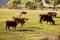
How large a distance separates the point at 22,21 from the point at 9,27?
8.18ft

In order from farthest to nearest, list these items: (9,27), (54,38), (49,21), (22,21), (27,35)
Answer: (49,21), (22,21), (9,27), (27,35), (54,38)

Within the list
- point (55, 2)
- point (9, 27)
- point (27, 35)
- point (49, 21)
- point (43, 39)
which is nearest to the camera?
point (43, 39)

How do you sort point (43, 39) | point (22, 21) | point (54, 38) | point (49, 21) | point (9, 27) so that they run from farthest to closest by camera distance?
point (49, 21)
point (22, 21)
point (9, 27)
point (43, 39)
point (54, 38)

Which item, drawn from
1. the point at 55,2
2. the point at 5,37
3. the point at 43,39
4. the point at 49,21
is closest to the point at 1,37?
the point at 5,37

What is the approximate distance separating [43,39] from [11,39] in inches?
86.4

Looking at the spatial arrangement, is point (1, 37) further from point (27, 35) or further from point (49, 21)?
point (49, 21)

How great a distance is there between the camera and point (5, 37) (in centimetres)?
1552

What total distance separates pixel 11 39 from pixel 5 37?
79 centimetres

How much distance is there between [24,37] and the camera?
51.5 ft

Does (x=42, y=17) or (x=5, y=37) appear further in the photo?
(x=42, y=17)

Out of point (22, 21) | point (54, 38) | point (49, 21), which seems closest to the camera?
point (54, 38)

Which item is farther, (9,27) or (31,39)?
(9,27)

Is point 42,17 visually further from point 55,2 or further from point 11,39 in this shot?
point 55,2

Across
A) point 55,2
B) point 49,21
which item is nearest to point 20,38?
point 49,21
